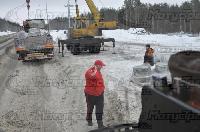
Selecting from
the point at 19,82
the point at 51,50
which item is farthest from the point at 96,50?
the point at 19,82

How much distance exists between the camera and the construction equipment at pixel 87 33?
25.8 m

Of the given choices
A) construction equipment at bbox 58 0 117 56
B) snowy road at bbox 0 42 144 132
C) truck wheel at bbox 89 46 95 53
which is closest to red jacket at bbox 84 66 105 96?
snowy road at bbox 0 42 144 132

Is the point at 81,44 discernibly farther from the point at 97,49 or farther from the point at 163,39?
the point at 163,39

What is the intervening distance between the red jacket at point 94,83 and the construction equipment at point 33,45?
44.7 ft

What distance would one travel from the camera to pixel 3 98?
39.3 ft

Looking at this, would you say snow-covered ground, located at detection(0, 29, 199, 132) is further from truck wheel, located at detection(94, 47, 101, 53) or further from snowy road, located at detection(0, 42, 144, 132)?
truck wheel, located at detection(94, 47, 101, 53)

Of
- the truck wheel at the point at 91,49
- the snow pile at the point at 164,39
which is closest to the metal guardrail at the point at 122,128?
the truck wheel at the point at 91,49

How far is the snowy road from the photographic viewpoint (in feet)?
Result: 29.7

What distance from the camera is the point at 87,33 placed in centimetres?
2753

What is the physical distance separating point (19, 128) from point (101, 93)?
2.11 m

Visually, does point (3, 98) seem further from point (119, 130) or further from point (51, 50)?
point (51, 50)

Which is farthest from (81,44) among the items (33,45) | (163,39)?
(163,39)

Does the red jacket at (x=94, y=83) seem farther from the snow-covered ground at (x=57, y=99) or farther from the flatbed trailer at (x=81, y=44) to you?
the flatbed trailer at (x=81, y=44)

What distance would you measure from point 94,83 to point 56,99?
11.7 ft
